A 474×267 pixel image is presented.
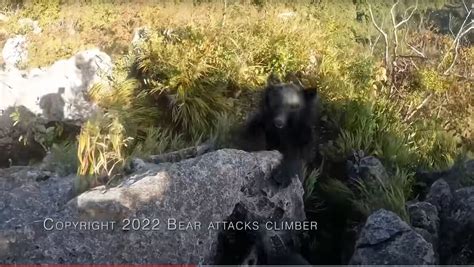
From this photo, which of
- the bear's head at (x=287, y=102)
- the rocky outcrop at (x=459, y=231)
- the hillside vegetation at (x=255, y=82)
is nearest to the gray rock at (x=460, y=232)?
the rocky outcrop at (x=459, y=231)

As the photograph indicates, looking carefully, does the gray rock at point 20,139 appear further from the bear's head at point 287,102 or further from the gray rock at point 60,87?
the bear's head at point 287,102

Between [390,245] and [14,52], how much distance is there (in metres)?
6.98

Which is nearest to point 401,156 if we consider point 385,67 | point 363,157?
point 363,157

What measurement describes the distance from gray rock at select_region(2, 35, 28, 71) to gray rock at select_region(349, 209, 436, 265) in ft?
20.8

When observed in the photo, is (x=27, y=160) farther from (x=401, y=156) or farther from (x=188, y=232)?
(x=401, y=156)

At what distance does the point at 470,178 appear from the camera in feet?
17.2

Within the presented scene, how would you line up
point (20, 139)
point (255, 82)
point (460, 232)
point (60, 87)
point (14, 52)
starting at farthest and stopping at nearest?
1. point (14, 52)
2. point (60, 87)
3. point (255, 82)
4. point (20, 139)
5. point (460, 232)

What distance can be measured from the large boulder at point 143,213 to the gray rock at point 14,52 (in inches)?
172

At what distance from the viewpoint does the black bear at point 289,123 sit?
485cm

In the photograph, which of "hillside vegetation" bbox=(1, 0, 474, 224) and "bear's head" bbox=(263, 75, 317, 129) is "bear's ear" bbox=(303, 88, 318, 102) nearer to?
"bear's head" bbox=(263, 75, 317, 129)

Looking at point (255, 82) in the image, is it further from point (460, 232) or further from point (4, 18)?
point (4, 18)

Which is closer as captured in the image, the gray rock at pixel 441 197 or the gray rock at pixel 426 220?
the gray rock at pixel 426 220

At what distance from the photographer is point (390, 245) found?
3840 mm

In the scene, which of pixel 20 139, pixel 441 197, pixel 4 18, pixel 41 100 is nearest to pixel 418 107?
pixel 441 197
